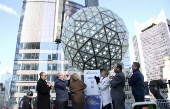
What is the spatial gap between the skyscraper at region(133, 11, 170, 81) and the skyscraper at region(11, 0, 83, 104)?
3009 inches

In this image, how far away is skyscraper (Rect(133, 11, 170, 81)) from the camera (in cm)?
10000

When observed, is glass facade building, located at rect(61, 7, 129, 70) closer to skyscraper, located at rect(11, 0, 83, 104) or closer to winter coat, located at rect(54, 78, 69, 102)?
Result: winter coat, located at rect(54, 78, 69, 102)

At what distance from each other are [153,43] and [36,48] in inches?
3693

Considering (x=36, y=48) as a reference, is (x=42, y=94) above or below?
below

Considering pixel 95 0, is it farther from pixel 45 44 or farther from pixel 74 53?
pixel 74 53

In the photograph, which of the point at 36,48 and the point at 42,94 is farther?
the point at 36,48

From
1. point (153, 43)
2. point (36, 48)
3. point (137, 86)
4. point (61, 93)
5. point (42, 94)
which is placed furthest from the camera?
point (153, 43)

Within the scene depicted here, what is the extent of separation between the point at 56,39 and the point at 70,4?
39.9ft

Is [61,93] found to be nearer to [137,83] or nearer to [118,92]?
[118,92]

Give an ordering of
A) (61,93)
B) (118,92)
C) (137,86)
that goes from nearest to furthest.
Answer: (118,92) → (137,86) → (61,93)

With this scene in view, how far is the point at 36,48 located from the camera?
40.9m

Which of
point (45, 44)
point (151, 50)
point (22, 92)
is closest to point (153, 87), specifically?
point (22, 92)

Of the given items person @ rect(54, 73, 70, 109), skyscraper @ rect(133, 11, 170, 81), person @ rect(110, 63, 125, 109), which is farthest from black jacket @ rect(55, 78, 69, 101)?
skyscraper @ rect(133, 11, 170, 81)

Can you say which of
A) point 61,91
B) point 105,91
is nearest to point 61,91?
point 61,91
